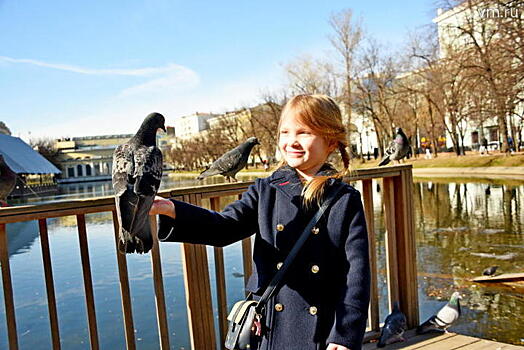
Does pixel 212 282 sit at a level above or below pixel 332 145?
below

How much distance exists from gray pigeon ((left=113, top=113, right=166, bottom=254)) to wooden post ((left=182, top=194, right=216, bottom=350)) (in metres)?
0.76

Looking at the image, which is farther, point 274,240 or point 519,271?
point 519,271

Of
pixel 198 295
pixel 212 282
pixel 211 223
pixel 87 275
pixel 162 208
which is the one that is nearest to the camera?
pixel 162 208

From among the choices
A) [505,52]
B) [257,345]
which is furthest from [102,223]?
[505,52]

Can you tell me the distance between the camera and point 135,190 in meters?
1.52

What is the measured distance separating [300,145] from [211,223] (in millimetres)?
460

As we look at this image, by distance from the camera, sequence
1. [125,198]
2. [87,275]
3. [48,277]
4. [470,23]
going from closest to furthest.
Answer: [125,198] → [48,277] → [87,275] → [470,23]

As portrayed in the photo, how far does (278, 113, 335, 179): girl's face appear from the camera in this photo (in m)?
1.74

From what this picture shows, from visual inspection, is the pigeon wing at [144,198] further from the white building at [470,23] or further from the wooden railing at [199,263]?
the white building at [470,23]

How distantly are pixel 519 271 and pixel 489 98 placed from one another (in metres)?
17.8

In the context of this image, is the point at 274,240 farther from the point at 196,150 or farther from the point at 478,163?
the point at 196,150

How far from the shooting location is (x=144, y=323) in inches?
208

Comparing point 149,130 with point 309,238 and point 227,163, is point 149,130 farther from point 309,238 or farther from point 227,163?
point 227,163

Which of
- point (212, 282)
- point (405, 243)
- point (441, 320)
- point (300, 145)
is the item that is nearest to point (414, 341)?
point (441, 320)
